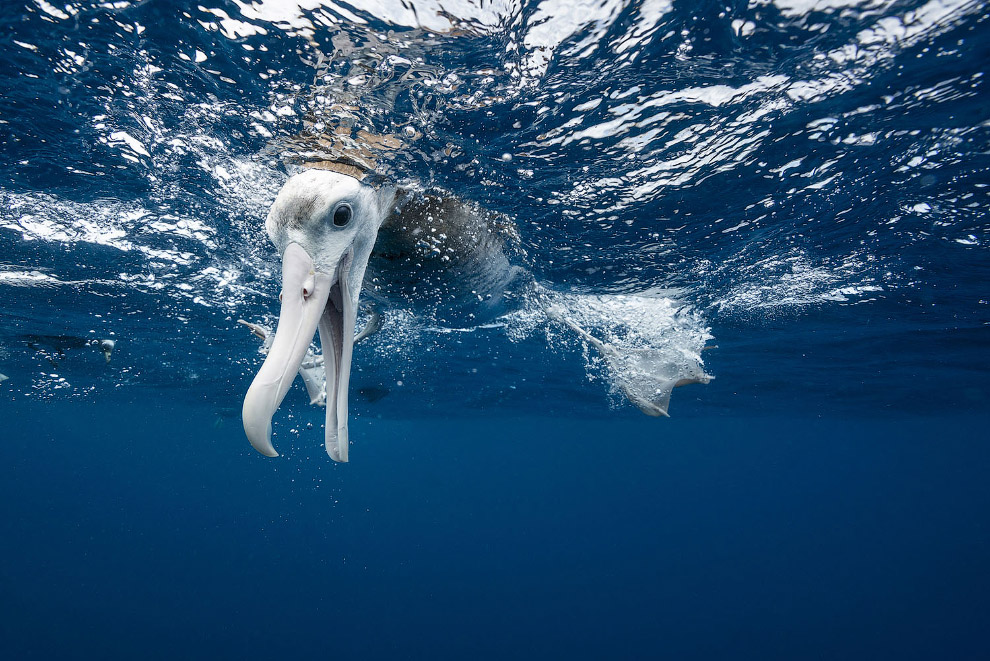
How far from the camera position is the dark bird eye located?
10.1 ft

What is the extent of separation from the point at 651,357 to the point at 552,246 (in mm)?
3432

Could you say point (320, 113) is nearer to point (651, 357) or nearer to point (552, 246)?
point (552, 246)

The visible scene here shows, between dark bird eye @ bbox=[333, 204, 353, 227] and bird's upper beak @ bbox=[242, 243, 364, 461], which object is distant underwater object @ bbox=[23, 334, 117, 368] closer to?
bird's upper beak @ bbox=[242, 243, 364, 461]

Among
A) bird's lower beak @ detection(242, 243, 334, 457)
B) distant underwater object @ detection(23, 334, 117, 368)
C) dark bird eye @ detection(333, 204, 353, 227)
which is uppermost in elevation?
dark bird eye @ detection(333, 204, 353, 227)

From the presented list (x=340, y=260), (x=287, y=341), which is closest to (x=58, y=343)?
(x=340, y=260)

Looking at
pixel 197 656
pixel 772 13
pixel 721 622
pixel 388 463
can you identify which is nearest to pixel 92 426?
pixel 197 656

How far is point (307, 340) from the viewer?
2684mm

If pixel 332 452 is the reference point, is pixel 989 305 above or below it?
above

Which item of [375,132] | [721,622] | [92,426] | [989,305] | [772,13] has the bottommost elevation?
[721,622]

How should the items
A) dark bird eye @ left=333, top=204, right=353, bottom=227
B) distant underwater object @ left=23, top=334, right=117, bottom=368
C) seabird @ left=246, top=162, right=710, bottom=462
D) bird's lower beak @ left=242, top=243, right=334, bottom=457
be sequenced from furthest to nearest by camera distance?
distant underwater object @ left=23, top=334, right=117, bottom=368, dark bird eye @ left=333, top=204, right=353, bottom=227, seabird @ left=246, top=162, right=710, bottom=462, bird's lower beak @ left=242, top=243, right=334, bottom=457

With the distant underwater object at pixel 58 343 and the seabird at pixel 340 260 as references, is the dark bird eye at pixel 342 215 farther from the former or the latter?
the distant underwater object at pixel 58 343

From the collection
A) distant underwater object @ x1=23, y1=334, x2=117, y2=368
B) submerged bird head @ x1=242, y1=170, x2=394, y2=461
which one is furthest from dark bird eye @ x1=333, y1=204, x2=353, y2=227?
distant underwater object @ x1=23, y1=334, x2=117, y2=368

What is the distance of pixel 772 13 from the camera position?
316cm

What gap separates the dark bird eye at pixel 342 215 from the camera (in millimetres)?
3077
